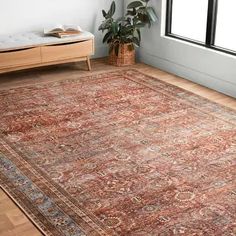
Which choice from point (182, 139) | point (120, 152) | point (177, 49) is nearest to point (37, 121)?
point (120, 152)

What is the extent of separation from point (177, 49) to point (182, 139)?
1.86m

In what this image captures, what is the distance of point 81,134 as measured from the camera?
3.89 meters

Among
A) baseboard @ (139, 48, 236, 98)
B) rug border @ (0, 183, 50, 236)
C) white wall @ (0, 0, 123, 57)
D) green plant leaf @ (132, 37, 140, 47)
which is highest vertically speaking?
white wall @ (0, 0, 123, 57)

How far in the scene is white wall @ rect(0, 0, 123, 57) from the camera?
5.43m

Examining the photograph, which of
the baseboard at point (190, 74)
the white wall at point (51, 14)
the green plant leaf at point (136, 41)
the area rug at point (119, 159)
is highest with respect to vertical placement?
the white wall at point (51, 14)

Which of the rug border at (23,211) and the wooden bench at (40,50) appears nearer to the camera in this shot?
the rug border at (23,211)

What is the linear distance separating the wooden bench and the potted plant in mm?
326

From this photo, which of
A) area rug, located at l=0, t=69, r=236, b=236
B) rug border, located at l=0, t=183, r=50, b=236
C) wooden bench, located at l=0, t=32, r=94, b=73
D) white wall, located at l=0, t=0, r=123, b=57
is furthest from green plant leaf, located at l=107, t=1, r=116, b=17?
rug border, located at l=0, t=183, r=50, b=236

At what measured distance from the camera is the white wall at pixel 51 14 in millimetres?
5426

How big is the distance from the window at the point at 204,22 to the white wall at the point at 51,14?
3.06ft

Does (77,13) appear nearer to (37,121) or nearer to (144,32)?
(144,32)

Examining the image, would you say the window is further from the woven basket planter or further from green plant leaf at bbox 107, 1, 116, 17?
green plant leaf at bbox 107, 1, 116, 17

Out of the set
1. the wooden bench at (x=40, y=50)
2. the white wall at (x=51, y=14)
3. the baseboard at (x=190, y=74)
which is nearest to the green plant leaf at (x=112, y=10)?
the white wall at (x=51, y=14)

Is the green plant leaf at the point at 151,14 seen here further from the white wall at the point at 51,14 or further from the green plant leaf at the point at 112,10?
the white wall at the point at 51,14
